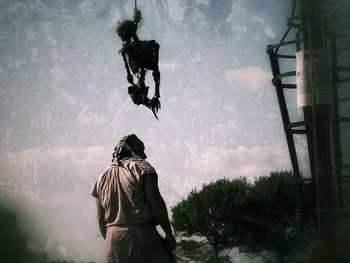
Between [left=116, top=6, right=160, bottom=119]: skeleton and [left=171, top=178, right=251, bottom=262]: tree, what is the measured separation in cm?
3513

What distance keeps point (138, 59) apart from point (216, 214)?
35.8 m

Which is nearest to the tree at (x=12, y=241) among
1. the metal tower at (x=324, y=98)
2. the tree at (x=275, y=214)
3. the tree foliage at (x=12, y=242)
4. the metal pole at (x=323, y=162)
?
the tree foliage at (x=12, y=242)

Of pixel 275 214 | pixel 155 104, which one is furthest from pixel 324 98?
pixel 275 214

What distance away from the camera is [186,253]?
136 feet

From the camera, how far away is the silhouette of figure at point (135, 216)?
341 centimetres

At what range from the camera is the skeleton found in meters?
4.50

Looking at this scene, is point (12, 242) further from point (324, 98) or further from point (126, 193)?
point (126, 193)

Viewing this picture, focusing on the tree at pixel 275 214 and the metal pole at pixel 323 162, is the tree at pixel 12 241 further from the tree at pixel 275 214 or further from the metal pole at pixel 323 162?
the metal pole at pixel 323 162

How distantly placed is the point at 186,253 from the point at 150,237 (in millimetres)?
39520

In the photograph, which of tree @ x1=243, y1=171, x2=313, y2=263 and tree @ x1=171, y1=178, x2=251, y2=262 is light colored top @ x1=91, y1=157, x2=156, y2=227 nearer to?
tree @ x1=243, y1=171, x2=313, y2=263

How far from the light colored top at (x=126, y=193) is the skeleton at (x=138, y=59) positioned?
1200mm

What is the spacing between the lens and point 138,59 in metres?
4.69

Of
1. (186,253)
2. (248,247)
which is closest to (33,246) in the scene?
(186,253)

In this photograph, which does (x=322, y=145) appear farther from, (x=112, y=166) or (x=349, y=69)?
(x=112, y=166)
